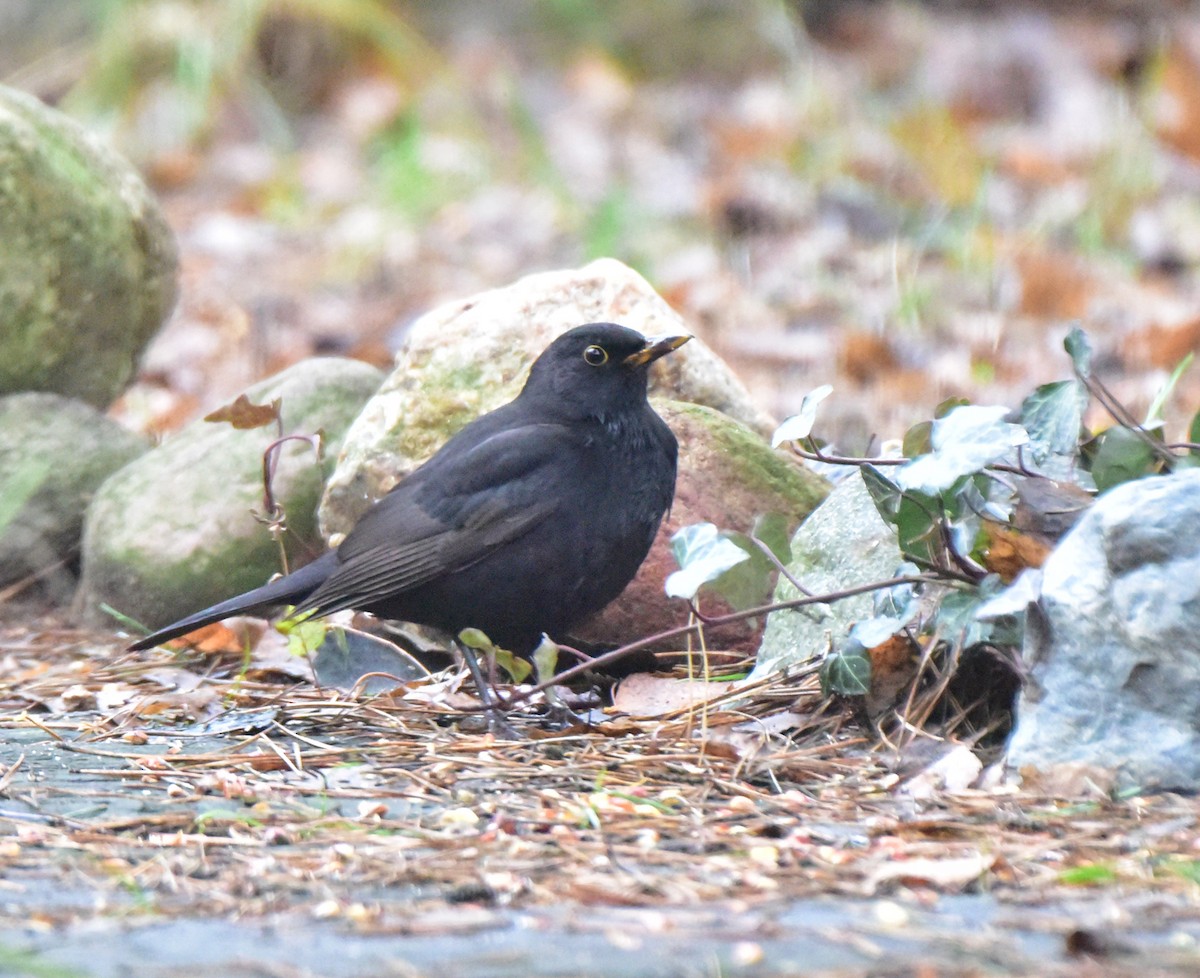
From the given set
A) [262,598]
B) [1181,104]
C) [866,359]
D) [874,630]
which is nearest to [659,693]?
[874,630]

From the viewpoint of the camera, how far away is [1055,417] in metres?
3.30

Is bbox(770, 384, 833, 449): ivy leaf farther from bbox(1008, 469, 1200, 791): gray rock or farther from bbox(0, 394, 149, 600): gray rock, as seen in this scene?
bbox(0, 394, 149, 600): gray rock

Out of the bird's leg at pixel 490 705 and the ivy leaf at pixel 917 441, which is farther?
the bird's leg at pixel 490 705

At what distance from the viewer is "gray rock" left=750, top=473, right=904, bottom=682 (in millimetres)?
3469

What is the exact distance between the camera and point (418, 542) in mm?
3709

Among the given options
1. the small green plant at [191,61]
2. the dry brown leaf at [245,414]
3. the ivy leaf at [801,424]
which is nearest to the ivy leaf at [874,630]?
the ivy leaf at [801,424]

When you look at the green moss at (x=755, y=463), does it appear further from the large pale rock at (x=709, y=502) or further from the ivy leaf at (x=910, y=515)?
the ivy leaf at (x=910, y=515)

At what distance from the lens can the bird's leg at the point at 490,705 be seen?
3373 millimetres

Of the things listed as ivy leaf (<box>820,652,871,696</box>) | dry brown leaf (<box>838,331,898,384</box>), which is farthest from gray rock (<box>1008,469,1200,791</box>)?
dry brown leaf (<box>838,331,898,384</box>)

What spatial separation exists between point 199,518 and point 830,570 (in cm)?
176

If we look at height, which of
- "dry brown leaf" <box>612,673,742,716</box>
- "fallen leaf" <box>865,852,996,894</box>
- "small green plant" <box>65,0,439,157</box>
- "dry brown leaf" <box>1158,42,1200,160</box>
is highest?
"small green plant" <box>65,0,439,157</box>

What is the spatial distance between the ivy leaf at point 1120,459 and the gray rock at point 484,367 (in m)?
1.26

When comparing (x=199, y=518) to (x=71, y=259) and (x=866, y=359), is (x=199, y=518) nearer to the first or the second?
(x=71, y=259)

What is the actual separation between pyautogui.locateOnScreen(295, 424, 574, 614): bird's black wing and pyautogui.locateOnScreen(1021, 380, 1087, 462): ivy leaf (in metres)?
0.97
